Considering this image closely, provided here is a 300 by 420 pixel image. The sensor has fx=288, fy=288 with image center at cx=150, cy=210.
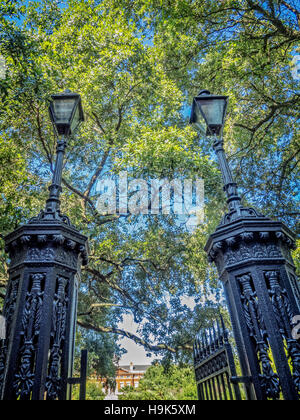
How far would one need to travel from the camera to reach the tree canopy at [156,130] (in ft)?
25.7

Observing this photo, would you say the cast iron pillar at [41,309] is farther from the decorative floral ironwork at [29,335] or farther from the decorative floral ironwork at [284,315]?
the decorative floral ironwork at [284,315]

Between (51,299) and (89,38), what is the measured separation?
950 cm

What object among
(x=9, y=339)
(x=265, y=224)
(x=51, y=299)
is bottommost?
(x=9, y=339)

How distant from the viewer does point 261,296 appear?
2.58m

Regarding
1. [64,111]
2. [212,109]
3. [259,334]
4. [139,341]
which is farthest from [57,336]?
[139,341]

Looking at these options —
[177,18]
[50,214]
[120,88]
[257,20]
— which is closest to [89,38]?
[120,88]

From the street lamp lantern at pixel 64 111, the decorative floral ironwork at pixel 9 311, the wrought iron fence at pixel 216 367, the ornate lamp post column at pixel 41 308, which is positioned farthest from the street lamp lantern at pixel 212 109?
the decorative floral ironwork at pixel 9 311

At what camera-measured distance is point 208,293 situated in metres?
11.5

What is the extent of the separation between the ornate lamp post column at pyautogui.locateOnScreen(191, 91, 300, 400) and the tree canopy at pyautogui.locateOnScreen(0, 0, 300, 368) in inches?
194

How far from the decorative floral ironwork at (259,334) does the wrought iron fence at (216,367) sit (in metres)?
0.17

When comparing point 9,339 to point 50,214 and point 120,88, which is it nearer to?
point 50,214

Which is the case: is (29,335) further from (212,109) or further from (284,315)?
(212,109)

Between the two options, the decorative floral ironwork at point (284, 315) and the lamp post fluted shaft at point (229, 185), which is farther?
the lamp post fluted shaft at point (229, 185)

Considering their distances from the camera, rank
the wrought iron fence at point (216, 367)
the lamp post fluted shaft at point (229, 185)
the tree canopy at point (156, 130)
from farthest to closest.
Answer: the tree canopy at point (156, 130) → the lamp post fluted shaft at point (229, 185) → the wrought iron fence at point (216, 367)
